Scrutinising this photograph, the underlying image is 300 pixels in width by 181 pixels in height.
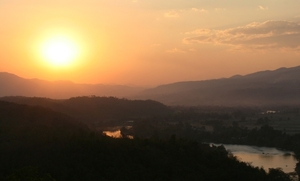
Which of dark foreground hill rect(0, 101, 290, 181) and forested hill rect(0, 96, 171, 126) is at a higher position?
forested hill rect(0, 96, 171, 126)

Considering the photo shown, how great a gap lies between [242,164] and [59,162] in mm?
11764

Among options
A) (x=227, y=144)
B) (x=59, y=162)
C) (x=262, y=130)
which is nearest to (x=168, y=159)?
(x=59, y=162)

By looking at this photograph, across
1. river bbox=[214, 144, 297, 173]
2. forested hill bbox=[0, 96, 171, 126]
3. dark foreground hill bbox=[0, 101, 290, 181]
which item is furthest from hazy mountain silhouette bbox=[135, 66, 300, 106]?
dark foreground hill bbox=[0, 101, 290, 181]

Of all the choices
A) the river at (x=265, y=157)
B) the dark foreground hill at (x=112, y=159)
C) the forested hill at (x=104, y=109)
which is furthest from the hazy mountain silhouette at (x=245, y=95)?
the dark foreground hill at (x=112, y=159)

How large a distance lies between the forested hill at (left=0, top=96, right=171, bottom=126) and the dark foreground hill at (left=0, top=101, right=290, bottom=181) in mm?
37280

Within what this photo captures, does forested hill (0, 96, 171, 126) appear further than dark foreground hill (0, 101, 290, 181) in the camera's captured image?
Yes

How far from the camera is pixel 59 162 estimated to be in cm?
2214

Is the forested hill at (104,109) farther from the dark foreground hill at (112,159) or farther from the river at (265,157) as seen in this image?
the dark foreground hill at (112,159)

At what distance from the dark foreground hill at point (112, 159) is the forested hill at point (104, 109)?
3728 centimetres

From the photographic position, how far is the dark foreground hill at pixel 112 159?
21.7m

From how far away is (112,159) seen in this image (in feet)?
78.9

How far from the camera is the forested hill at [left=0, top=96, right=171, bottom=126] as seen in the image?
67.4 m

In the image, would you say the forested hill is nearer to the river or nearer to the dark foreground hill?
the river

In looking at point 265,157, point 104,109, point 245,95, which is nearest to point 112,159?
point 265,157
